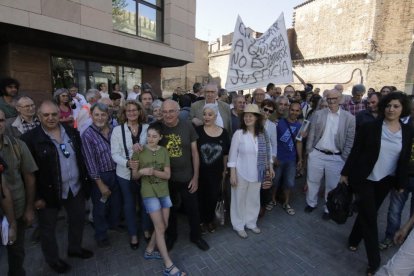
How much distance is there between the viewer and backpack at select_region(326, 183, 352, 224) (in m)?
3.18

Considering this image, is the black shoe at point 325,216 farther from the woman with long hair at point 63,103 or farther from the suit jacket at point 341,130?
the woman with long hair at point 63,103

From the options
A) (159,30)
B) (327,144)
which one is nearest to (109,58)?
(159,30)

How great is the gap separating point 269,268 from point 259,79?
12.3 feet

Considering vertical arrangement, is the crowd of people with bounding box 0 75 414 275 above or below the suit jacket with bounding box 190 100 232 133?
below

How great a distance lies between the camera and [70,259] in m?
3.10

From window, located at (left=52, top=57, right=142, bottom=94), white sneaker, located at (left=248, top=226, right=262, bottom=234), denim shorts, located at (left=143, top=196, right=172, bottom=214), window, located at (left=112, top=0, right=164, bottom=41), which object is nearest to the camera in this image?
denim shorts, located at (left=143, top=196, right=172, bottom=214)

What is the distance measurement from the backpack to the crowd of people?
0.10 metres

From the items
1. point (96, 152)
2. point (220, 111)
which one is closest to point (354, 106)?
point (220, 111)

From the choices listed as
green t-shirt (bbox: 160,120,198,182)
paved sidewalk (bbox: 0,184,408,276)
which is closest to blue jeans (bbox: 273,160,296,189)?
paved sidewalk (bbox: 0,184,408,276)

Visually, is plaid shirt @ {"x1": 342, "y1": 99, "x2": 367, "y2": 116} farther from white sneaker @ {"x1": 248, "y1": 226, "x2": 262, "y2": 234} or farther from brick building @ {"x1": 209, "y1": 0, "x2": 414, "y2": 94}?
brick building @ {"x1": 209, "y1": 0, "x2": 414, "y2": 94}

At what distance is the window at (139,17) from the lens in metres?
8.83

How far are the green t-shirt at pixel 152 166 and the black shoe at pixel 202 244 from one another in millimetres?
974

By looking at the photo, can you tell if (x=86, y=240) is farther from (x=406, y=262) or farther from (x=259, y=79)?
(x=259, y=79)

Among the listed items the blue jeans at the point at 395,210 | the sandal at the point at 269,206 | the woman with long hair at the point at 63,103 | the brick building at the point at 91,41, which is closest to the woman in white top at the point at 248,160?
the sandal at the point at 269,206
